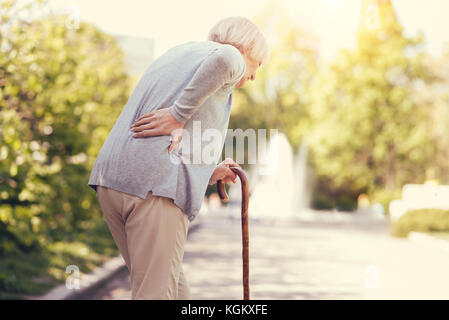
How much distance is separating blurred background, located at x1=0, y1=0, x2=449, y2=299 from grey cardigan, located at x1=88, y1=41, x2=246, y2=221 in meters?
3.46

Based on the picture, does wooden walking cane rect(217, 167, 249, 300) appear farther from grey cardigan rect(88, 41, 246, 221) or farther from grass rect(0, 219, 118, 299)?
grass rect(0, 219, 118, 299)

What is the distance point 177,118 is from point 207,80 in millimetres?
157

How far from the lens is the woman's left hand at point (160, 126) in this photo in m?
2.10

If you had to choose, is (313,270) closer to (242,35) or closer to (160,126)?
(242,35)

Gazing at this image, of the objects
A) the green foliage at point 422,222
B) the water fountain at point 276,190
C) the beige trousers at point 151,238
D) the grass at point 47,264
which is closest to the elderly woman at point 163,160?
the beige trousers at point 151,238

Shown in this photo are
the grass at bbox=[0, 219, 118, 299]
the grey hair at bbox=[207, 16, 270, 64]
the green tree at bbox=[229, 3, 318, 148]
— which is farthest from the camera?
the green tree at bbox=[229, 3, 318, 148]

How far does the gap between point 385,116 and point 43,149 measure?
27.6m

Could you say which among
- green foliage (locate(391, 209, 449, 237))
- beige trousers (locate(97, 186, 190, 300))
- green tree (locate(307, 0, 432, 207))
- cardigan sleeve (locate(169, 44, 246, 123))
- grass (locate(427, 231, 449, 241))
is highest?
green tree (locate(307, 0, 432, 207))

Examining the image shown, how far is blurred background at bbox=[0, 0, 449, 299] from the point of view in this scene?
21.4ft

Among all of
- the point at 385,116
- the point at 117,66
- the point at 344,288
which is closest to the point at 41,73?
the point at 344,288

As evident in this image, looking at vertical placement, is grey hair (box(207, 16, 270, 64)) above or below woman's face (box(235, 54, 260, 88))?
above

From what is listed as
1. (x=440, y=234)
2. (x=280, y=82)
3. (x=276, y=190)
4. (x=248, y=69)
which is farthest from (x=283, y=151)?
(x=248, y=69)

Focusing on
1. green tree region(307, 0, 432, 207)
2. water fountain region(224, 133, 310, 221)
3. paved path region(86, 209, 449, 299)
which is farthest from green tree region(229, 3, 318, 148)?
paved path region(86, 209, 449, 299)
